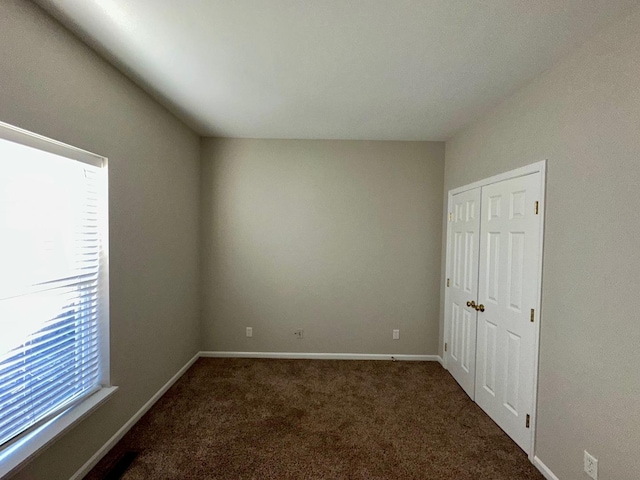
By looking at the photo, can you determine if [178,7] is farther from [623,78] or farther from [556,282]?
[556,282]

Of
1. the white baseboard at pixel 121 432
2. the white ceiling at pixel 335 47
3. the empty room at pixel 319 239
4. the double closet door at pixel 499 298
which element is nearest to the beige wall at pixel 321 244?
the empty room at pixel 319 239

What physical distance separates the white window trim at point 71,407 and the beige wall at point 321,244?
5.19 ft

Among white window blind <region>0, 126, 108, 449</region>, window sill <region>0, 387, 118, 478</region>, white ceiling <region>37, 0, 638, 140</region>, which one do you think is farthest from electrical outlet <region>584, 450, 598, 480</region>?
white window blind <region>0, 126, 108, 449</region>

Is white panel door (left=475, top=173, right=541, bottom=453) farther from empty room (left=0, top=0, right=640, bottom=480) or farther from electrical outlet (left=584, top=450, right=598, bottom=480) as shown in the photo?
electrical outlet (left=584, top=450, right=598, bottom=480)

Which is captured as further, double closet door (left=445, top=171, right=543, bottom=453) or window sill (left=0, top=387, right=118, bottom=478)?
double closet door (left=445, top=171, right=543, bottom=453)

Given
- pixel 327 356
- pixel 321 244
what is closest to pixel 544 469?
pixel 327 356

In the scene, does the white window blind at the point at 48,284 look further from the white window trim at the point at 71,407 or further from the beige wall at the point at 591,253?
the beige wall at the point at 591,253

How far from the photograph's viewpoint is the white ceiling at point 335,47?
1.38 m

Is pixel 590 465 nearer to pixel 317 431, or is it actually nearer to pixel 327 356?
pixel 317 431

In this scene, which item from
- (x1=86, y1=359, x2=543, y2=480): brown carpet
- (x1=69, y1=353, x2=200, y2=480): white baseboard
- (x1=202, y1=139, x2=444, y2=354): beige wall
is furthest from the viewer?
(x1=202, y1=139, x2=444, y2=354): beige wall

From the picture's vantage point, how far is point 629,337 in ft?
4.38

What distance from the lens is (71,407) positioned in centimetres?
168

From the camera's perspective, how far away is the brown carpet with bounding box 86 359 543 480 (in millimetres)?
1877

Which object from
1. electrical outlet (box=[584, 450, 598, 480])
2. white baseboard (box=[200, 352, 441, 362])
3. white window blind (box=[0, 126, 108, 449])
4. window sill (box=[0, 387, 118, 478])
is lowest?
white baseboard (box=[200, 352, 441, 362])
